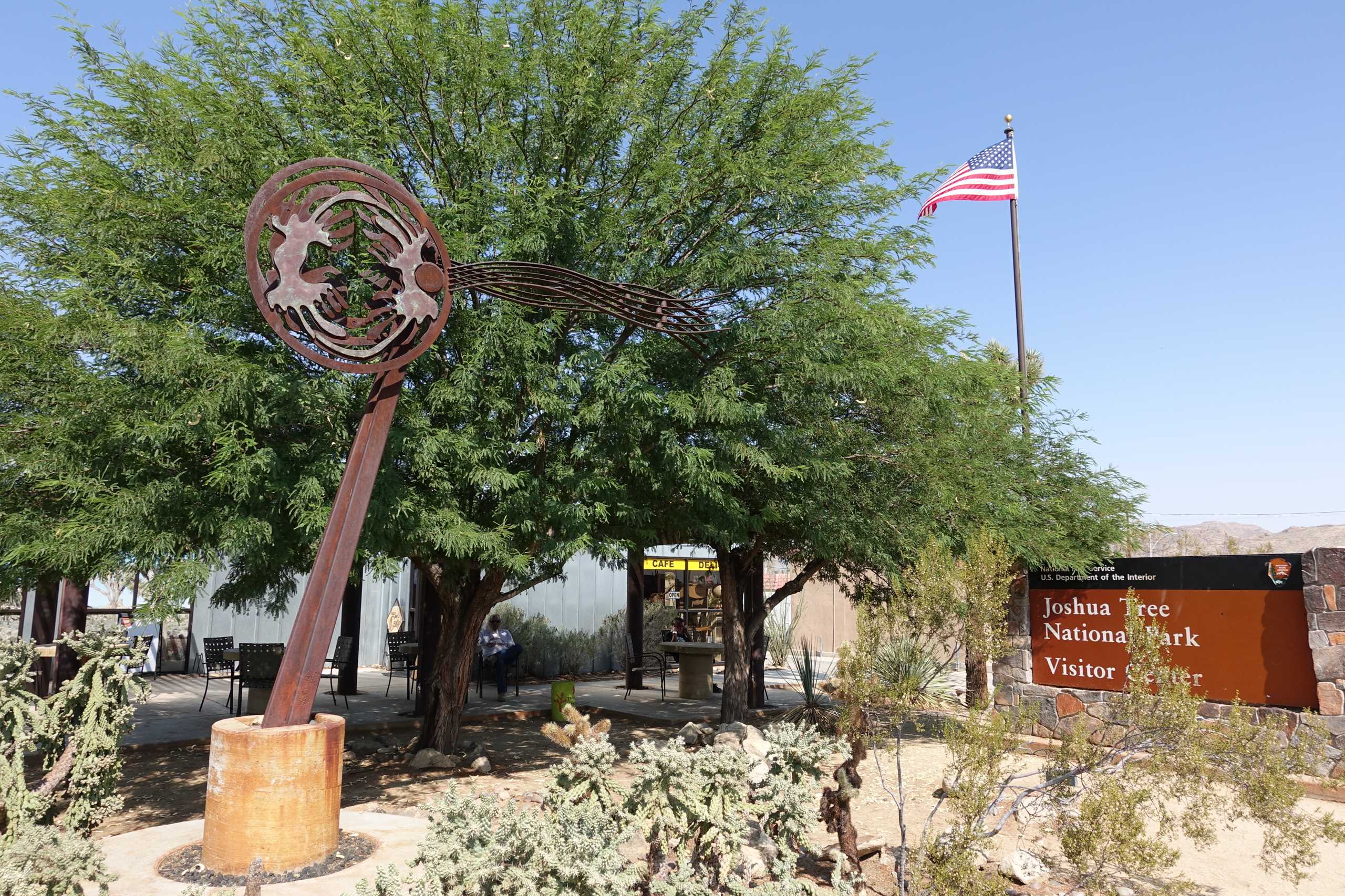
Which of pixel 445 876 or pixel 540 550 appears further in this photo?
pixel 540 550

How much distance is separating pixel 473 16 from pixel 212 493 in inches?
188

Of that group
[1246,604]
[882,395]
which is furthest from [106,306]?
[1246,604]

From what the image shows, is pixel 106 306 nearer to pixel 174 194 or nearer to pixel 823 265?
pixel 174 194

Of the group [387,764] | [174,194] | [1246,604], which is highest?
[174,194]

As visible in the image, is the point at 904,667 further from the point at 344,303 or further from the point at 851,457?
the point at 344,303

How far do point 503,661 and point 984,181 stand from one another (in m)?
11.6

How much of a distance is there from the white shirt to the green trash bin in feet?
8.46

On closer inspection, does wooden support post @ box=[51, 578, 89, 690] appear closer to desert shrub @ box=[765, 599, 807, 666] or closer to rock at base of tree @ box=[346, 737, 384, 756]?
rock at base of tree @ box=[346, 737, 384, 756]

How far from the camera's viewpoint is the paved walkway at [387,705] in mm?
11789

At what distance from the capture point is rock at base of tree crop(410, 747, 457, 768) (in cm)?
953

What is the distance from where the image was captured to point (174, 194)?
6848mm

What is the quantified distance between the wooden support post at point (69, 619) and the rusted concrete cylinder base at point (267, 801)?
612cm

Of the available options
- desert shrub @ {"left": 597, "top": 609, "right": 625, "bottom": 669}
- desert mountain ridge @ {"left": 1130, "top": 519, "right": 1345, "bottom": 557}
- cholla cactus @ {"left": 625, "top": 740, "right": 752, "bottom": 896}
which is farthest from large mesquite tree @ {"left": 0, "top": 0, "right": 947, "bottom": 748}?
desert mountain ridge @ {"left": 1130, "top": 519, "right": 1345, "bottom": 557}

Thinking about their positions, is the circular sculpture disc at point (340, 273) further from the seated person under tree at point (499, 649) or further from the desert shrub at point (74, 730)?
the seated person under tree at point (499, 649)
